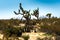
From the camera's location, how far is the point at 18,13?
3712 centimetres

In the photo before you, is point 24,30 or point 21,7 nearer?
point 24,30

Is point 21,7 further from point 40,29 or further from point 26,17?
point 40,29

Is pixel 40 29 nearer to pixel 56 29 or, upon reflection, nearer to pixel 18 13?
pixel 56 29

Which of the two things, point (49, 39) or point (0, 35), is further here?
point (0, 35)

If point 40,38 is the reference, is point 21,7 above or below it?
above

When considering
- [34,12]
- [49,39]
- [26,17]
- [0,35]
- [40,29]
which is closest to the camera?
[49,39]

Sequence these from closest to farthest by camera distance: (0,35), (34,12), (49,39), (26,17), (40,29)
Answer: (49,39) → (0,35) → (40,29) → (26,17) → (34,12)

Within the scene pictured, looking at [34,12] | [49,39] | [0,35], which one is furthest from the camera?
[34,12]

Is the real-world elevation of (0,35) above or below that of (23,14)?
below

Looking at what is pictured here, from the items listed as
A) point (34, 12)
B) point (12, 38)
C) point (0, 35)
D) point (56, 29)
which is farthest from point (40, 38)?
point (34, 12)

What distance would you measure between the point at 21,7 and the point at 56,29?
10.8 meters

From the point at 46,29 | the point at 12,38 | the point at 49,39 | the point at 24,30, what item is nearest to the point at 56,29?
the point at 46,29

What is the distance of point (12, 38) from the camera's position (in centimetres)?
2258

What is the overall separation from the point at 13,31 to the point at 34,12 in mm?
Result: 14244
